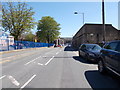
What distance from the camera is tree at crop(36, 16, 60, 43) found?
2544 inches

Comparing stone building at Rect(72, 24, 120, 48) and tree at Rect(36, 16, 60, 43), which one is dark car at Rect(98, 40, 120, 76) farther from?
tree at Rect(36, 16, 60, 43)

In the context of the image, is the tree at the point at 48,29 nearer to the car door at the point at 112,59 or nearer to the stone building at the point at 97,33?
the stone building at the point at 97,33

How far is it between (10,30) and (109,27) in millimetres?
28126

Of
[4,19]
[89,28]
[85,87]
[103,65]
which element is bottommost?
[85,87]

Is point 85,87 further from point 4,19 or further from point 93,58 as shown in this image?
point 4,19

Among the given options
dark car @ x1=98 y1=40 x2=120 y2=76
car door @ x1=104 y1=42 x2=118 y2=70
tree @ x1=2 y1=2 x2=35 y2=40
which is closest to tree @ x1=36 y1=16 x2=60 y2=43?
tree @ x1=2 y1=2 x2=35 y2=40

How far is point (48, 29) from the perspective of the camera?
64.8 meters

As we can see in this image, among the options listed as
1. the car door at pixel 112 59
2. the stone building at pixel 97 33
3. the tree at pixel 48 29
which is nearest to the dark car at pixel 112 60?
the car door at pixel 112 59

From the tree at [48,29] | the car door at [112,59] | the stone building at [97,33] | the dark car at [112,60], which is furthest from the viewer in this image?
the tree at [48,29]

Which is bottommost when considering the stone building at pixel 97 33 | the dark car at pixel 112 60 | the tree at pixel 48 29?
the dark car at pixel 112 60

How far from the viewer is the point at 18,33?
124ft

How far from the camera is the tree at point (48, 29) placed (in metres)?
64.6

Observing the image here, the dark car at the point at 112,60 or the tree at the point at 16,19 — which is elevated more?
the tree at the point at 16,19

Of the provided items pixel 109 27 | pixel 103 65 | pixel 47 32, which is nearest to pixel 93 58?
pixel 103 65
